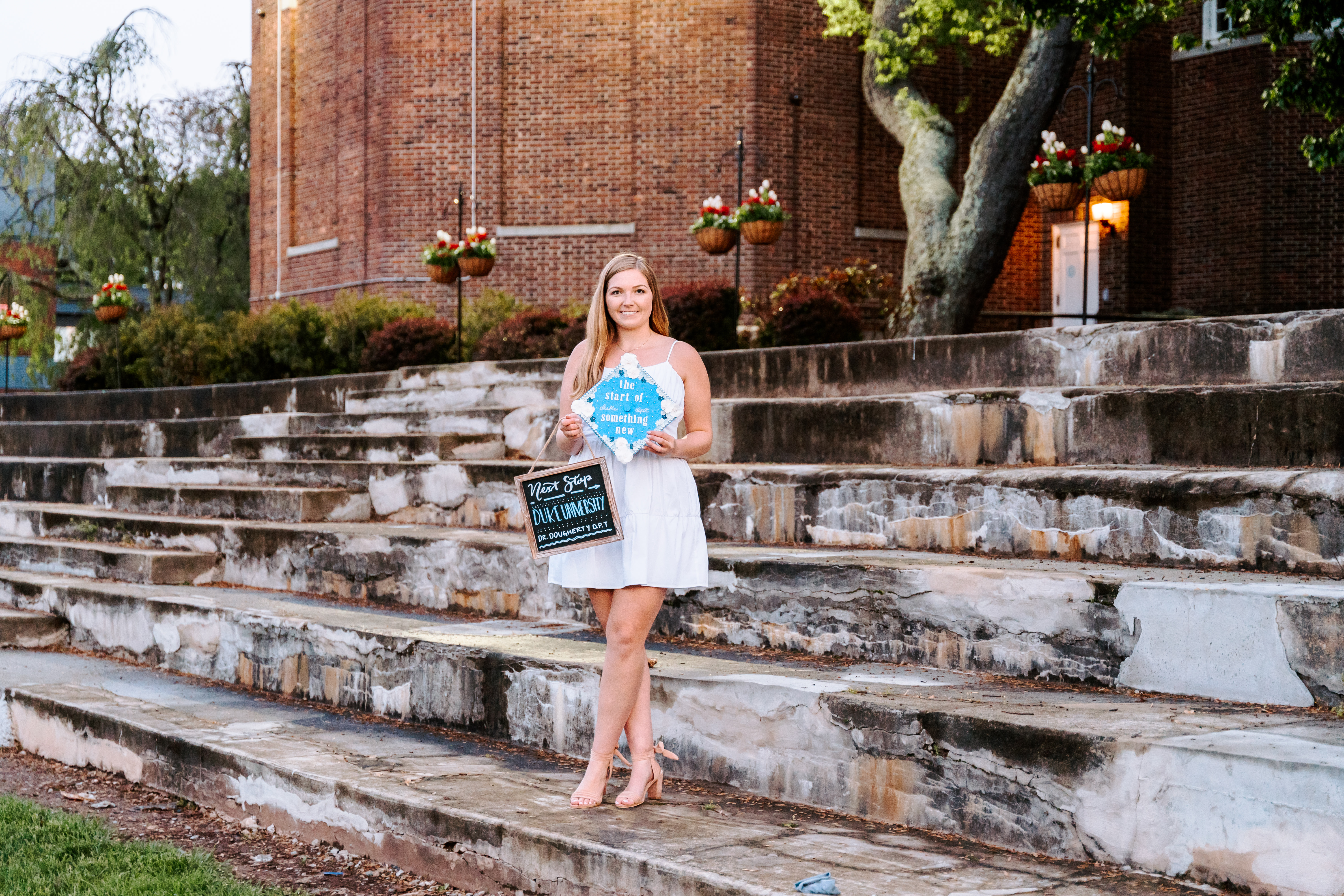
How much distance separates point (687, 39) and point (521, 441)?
10.2 m

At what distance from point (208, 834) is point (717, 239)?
1051 centimetres

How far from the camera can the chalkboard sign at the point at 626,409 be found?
397 cm

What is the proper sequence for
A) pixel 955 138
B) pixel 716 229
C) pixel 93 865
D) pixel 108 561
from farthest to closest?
pixel 955 138, pixel 716 229, pixel 108 561, pixel 93 865

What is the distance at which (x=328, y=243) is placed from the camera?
2039 centimetres

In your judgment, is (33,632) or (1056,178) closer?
(33,632)

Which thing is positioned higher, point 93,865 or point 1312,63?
point 1312,63

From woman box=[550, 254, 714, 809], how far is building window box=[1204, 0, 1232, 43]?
16797 mm

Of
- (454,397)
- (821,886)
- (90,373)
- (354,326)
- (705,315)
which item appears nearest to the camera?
(821,886)

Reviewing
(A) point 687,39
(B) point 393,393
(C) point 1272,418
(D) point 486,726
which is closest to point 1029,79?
(A) point 687,39

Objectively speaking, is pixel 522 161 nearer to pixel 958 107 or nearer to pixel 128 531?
pixel 958 107

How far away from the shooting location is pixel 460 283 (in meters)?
14.4

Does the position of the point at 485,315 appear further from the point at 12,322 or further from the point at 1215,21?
the point at 1215,21

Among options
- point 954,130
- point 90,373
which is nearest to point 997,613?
point 954,130

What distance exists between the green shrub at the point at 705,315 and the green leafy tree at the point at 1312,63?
4963 mm
